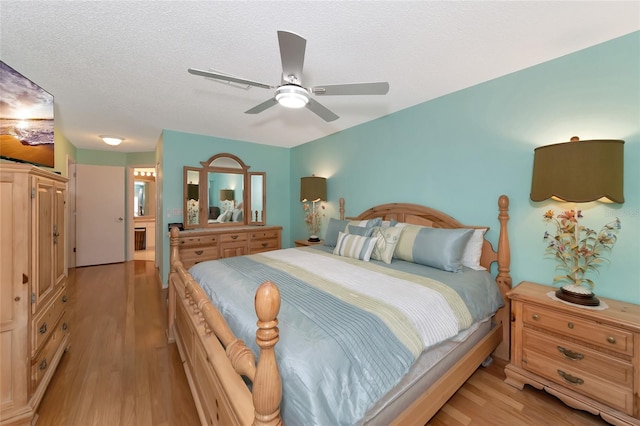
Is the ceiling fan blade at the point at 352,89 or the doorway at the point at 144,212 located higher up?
the ceiling fan blade at the point at 352,89

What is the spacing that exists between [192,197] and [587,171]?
4.52 metres

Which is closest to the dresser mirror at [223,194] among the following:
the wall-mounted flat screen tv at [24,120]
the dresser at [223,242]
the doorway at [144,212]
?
the dresser at [223,242]

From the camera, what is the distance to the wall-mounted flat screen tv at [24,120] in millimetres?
1745

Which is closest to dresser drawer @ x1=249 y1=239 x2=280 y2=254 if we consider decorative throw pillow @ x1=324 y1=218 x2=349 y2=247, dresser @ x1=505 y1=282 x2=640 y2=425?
decorative throw pillow @ x1=324 y1=218 x2=349 y2=247

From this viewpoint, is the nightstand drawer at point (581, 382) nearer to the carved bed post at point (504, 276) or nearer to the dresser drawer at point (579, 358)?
the dresser drawer at point (579, 358)

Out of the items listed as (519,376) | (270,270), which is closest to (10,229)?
(270,270)

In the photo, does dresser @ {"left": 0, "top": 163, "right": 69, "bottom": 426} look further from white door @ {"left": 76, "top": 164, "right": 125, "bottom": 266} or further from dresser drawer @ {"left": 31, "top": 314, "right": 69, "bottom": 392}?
white door @ {"left": 76, "top": 164, "right": 125, "bottom": 266}

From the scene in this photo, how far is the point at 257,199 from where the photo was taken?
4.81 m

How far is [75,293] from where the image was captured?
3.71 meters

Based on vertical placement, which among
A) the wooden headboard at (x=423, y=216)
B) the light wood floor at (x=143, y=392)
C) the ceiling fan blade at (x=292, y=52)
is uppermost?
the ceiling fan blade at (x=292, y=52)

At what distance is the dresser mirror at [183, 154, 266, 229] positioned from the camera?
4.16m

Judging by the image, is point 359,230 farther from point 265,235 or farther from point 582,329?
point 265,235

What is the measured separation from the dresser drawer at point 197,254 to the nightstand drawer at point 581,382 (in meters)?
3.80

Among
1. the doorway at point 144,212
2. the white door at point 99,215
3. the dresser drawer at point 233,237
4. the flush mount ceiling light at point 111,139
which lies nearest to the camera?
the dresser drawer at point 233,237
